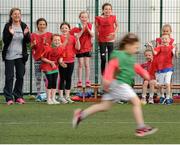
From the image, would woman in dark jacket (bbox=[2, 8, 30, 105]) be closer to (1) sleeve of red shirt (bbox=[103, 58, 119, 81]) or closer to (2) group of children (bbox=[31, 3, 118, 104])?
(2) group of children (bbox=[31, 3, 118, 104])

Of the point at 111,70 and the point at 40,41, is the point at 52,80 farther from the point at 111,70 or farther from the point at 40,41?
the point at 111,70

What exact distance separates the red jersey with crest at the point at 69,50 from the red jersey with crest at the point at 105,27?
0.79 metres

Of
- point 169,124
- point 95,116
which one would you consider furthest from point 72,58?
point 169,124

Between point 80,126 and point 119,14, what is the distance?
27.3 ft

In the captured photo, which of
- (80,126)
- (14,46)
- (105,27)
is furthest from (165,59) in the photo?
(80,126)

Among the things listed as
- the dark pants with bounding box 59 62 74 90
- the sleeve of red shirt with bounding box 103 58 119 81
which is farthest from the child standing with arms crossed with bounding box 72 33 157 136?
the dark pants with bounding box 59 62 74 90

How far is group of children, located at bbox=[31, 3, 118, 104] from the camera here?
16.5 meters

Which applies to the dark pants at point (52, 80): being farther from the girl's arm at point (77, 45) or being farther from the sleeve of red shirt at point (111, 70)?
the sleeve of red shirt at point (111, 70)

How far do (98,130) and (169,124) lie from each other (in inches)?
59.6

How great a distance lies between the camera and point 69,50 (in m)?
16.9

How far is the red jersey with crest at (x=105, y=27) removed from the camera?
17438mm

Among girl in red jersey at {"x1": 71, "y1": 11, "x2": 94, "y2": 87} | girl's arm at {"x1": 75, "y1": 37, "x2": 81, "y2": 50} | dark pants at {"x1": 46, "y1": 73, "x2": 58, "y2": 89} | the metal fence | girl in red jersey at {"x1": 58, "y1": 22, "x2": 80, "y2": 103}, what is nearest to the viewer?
dark pants at {"x1": 46, "y1": 73, "x2": 58, "y2": 89}

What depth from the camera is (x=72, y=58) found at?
16859mm

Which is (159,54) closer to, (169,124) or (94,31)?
(94,31)
